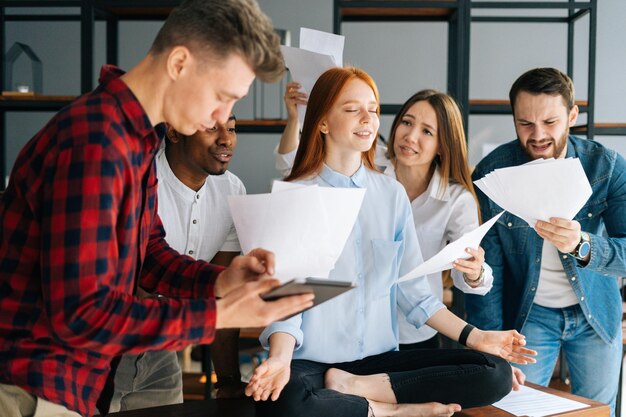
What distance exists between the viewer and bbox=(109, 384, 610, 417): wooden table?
1.76 meters

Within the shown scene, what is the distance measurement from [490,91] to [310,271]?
17.3ft

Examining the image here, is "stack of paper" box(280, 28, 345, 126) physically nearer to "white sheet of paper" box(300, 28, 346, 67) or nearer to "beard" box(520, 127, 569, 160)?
"white sheet of paper" box(300, 28, 346, 67)

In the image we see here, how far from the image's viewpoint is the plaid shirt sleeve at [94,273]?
1040mm

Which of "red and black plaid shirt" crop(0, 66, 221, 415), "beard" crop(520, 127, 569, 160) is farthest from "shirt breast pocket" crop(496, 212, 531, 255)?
"red and black plaid shirt" crop(0, 66, 221, 415)

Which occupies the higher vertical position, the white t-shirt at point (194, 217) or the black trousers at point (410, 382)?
the white t-shirt at point (194, 217)

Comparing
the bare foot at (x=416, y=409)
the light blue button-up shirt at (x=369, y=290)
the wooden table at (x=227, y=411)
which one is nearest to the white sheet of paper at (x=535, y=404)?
the wooden table at (x=227, y=411)

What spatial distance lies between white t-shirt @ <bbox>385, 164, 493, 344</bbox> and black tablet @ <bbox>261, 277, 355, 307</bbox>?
103cm

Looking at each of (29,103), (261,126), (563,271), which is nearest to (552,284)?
(563,271)

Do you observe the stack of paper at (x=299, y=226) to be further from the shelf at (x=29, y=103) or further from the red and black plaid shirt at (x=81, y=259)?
the shelf at (x=29, y=103)

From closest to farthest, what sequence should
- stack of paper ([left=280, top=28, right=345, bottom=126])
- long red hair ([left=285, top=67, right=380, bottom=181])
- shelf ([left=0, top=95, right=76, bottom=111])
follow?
long red hair ([left=285, top=67, right=380, bottom=181]) < stack of paper ([left=280, top=28, right=345, bottom=126]) < shelf ([left=0, top=95, right=76, bottom=111])

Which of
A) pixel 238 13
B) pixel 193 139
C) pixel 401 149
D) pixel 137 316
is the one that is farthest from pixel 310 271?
pixel 401 149

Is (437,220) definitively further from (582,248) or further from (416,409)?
(416,409)

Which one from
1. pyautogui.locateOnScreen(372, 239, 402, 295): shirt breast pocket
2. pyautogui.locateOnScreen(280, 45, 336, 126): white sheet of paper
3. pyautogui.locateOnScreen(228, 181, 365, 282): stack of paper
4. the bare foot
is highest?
pyautogui.locateOnScreen(280, 45, 336, 126): white sheet of paper

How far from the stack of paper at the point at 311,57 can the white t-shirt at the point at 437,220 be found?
1.63 ft
